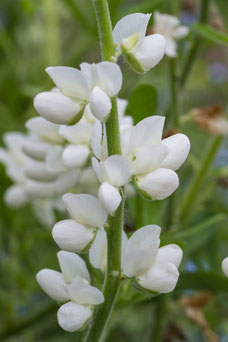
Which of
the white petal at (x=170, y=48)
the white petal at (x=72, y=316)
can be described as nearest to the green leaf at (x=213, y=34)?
the white petal at (x=170, y=48)

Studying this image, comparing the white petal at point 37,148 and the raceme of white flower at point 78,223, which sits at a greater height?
the raceme of white flower at point 78,223

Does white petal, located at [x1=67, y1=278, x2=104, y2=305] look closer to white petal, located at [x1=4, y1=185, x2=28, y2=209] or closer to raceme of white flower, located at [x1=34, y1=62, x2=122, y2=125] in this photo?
raceme of white flower, located at [x1=34, y1=62, x2=122, y2=125]

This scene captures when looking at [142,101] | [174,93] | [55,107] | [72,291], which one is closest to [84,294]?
[72,291]

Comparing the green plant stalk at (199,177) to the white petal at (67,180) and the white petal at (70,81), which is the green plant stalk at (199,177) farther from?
the white petal at (70,81)

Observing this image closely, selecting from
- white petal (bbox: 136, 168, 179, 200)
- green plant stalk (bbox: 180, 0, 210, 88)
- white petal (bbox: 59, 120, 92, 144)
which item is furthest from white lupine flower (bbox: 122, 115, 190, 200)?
green plant stalk (bbox: 180, 0, 210, 88)

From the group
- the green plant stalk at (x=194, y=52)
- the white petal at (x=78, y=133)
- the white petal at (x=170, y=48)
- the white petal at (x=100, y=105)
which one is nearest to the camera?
the white petal at (x=100, y=105)

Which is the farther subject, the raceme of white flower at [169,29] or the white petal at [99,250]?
the raceme of white flower at [169,29]

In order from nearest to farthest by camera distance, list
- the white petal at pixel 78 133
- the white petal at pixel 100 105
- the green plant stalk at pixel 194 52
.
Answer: the white petal at pixel 100 105, the white petal at pixel 78 133, the green plant stalk at pixel 194 52

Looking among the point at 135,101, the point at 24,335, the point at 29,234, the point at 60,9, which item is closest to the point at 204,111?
the point at 135,101
